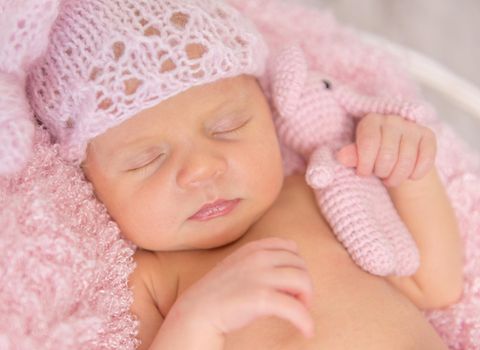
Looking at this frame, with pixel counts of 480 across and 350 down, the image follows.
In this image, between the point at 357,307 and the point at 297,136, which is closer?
the point at 357,307

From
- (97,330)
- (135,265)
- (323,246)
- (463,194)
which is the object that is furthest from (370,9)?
(97,330)

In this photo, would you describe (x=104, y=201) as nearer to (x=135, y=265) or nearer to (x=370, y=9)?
(x=135, y=265)

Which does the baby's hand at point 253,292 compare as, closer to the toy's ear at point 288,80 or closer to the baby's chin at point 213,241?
the baby's chin at point 213,241

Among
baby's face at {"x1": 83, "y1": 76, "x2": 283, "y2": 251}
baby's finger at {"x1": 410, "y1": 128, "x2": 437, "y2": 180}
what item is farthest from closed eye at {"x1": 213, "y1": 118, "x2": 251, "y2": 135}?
baby's finger at {"x1": 410, "y1": 128, "x2": 437, "y2": 180}

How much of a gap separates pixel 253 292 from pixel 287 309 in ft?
0.20

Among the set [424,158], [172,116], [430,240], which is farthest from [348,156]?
[172,116]

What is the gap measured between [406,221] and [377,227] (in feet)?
0.45

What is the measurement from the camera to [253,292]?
3.43 ft

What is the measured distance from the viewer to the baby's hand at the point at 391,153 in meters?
1.32

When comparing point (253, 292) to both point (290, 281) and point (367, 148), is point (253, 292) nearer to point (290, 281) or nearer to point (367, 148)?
point (290, 281)

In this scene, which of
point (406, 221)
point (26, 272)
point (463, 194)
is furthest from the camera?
point (463, 194)

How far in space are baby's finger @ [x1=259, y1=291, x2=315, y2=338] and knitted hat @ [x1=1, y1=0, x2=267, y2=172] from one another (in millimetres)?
385

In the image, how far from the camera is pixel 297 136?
145 cm

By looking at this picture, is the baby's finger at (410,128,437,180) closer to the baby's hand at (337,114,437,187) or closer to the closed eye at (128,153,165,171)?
the baby's hand at (337,114,437,187)
